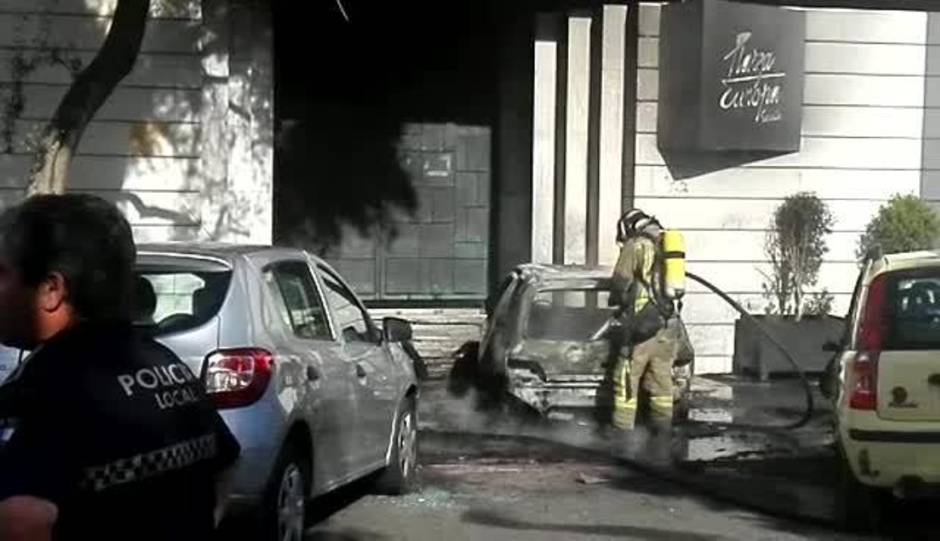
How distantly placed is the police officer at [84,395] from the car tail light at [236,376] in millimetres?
4163

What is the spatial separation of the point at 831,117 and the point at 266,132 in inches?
231

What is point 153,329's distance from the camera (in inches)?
261

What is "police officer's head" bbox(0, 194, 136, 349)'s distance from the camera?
2.38 m

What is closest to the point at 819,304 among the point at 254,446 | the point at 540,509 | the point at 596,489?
the point at 596,489

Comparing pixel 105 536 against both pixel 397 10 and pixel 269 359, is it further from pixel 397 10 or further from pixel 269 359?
pixel 397 10

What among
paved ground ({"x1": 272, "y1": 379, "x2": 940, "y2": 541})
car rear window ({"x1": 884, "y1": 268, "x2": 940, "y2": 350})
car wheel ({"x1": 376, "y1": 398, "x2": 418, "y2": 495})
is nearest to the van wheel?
paved ground ({"x1": 272, "y1": 379, "x2": 940, "y2": 541})

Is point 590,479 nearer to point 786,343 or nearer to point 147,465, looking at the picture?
point 786,343

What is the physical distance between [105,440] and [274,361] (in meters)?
4.56

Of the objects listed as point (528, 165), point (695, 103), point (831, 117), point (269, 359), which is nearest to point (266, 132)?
point (528, 165)

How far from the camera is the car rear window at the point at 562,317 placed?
38.9 feet

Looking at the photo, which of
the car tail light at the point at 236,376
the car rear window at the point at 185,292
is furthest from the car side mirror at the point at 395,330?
the car tail light at the point at 236,376

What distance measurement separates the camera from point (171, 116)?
14883mm

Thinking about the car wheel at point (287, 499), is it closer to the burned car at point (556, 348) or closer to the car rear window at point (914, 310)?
the car rear window at point (914, 310)

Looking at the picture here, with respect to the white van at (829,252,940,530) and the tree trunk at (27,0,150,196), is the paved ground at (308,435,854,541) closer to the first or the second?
the white van at (829,252,940,530)
